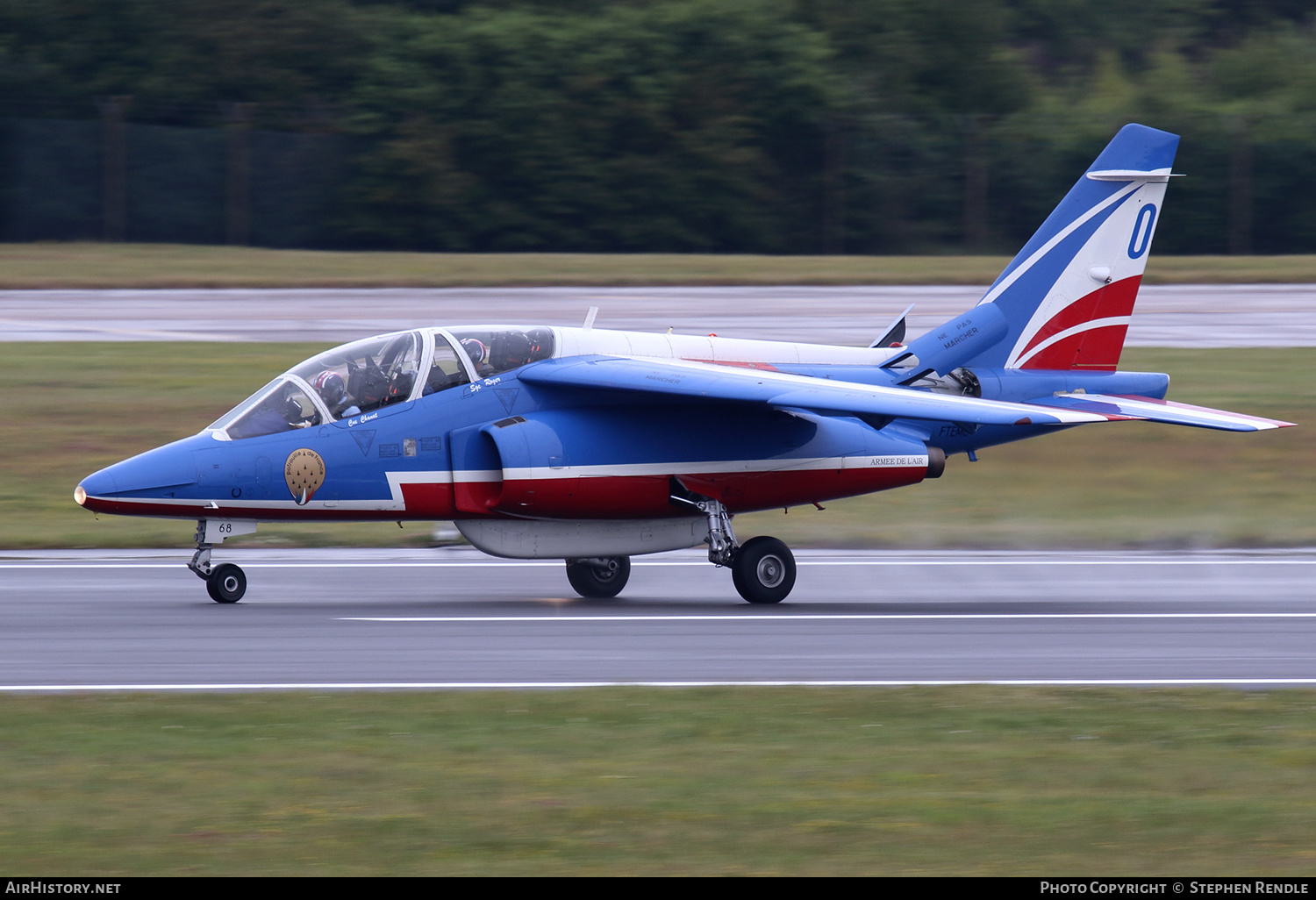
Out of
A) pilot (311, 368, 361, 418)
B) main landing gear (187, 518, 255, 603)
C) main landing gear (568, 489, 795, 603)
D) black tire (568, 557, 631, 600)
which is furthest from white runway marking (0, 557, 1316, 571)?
pilot (311, 368, 361, 418)

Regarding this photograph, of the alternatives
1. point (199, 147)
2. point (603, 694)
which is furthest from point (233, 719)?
point (199, 147)

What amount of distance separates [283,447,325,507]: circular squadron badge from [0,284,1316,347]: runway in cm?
1460

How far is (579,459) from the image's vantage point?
14.3m

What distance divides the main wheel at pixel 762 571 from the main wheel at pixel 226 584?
4305 millimetres

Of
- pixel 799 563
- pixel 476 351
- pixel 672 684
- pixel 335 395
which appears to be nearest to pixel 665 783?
pixel 672 684

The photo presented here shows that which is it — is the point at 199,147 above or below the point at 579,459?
above

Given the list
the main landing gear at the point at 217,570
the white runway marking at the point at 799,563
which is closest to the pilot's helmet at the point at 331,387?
the main landing gear at the point at 217,570

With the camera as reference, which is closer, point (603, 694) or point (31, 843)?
point (31, 843)

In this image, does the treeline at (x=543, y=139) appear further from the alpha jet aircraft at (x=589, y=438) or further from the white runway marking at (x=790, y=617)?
the white runway marking at (x=790, y=617)

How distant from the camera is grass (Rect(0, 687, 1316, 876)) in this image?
24.1 ft

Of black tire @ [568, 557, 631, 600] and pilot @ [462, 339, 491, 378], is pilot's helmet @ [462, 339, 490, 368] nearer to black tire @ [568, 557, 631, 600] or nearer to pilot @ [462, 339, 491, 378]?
pilot @ [462, 339, 491, 378]

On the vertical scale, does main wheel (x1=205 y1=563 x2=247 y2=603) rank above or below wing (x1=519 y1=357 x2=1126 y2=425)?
below
